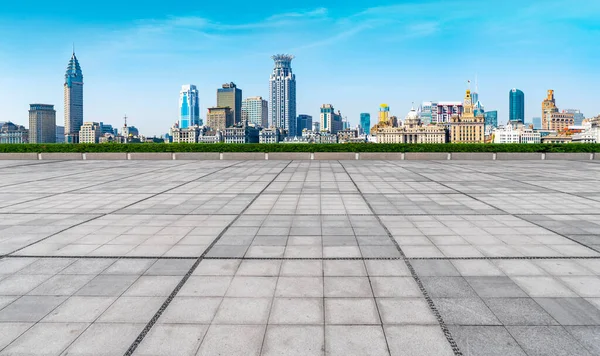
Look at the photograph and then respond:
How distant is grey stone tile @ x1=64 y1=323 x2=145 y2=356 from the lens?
4.04 m

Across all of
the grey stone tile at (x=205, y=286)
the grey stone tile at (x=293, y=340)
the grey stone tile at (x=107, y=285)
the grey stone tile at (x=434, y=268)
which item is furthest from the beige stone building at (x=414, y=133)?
the grey stone tile at (x=293, y=340)

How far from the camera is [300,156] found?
36250mm

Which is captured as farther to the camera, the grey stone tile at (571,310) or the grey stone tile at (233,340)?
the grey stone tile at (571,310)

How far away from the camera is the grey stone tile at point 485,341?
3998mm

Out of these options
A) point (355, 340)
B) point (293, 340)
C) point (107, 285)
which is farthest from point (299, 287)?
point (107, 285)

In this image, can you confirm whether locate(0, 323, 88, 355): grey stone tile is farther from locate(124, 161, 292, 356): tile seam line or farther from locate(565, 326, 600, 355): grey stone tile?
locate(565, 326, 600, 355): grey stone tile

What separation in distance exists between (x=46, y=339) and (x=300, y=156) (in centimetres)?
3228

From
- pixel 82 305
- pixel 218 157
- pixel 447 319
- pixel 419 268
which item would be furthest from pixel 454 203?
pixel 218 157

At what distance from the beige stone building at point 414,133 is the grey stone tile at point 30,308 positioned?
601 feet

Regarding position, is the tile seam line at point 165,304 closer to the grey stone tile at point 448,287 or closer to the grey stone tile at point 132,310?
the grey stone tile at point 132,310

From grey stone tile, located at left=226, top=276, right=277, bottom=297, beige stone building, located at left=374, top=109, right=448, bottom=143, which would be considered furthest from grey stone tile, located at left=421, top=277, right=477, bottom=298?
beige stone building, located at left=374, top=109, right=448, bottom=143

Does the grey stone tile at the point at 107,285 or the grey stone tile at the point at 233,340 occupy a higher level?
the grey stone tile at the point at 107,285

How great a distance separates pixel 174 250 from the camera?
7.29 meters

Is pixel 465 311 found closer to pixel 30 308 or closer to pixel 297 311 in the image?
pixel 297 311
